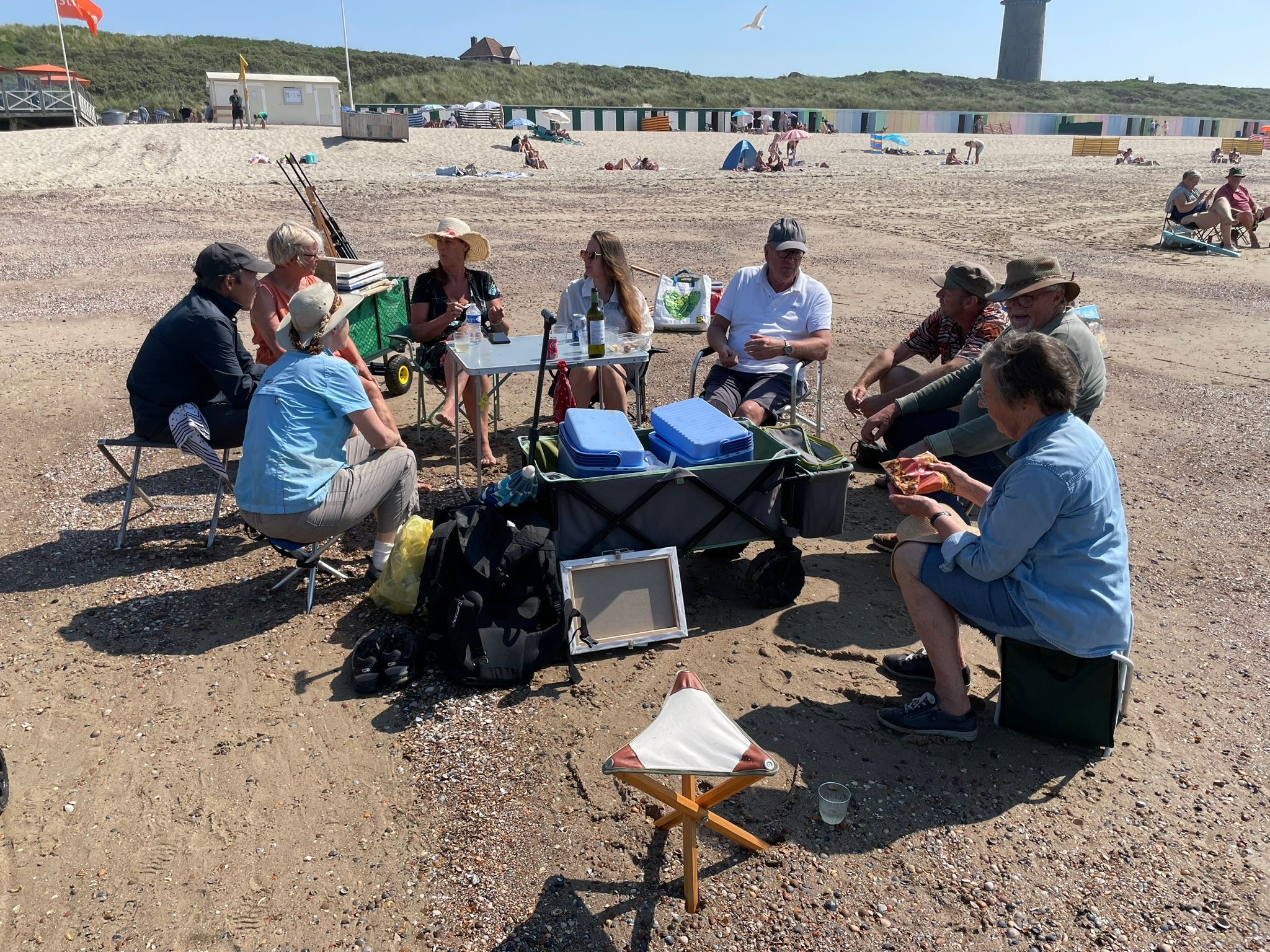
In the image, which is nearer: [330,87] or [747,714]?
[747,714]

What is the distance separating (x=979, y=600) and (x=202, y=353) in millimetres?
3867

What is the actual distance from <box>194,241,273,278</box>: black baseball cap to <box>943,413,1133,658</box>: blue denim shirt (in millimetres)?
3806

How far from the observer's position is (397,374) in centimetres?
647

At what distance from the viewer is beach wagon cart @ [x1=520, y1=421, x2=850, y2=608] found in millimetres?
3947

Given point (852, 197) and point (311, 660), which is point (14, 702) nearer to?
point (311, 660)

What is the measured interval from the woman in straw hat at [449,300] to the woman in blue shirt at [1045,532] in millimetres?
3706

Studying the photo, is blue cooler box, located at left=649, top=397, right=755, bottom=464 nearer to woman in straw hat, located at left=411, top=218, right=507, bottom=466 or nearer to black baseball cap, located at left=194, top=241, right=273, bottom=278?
woman in straw hat, located at left=411, top=218, right=507, bottom=466

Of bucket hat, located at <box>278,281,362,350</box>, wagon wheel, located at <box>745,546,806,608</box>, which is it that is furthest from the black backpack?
bucket hat, located at <box>278,281,362,350</box>

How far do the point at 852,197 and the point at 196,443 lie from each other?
1955 centimetres

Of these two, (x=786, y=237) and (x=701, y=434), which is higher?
(x=786, y=237)

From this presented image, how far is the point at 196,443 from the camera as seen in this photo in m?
4.72

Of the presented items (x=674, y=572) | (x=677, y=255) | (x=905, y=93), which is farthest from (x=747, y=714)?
(x=905, y=93)

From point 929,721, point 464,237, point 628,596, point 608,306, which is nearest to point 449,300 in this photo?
point 464,237

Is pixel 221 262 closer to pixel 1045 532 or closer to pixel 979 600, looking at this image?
pixel 979 600
